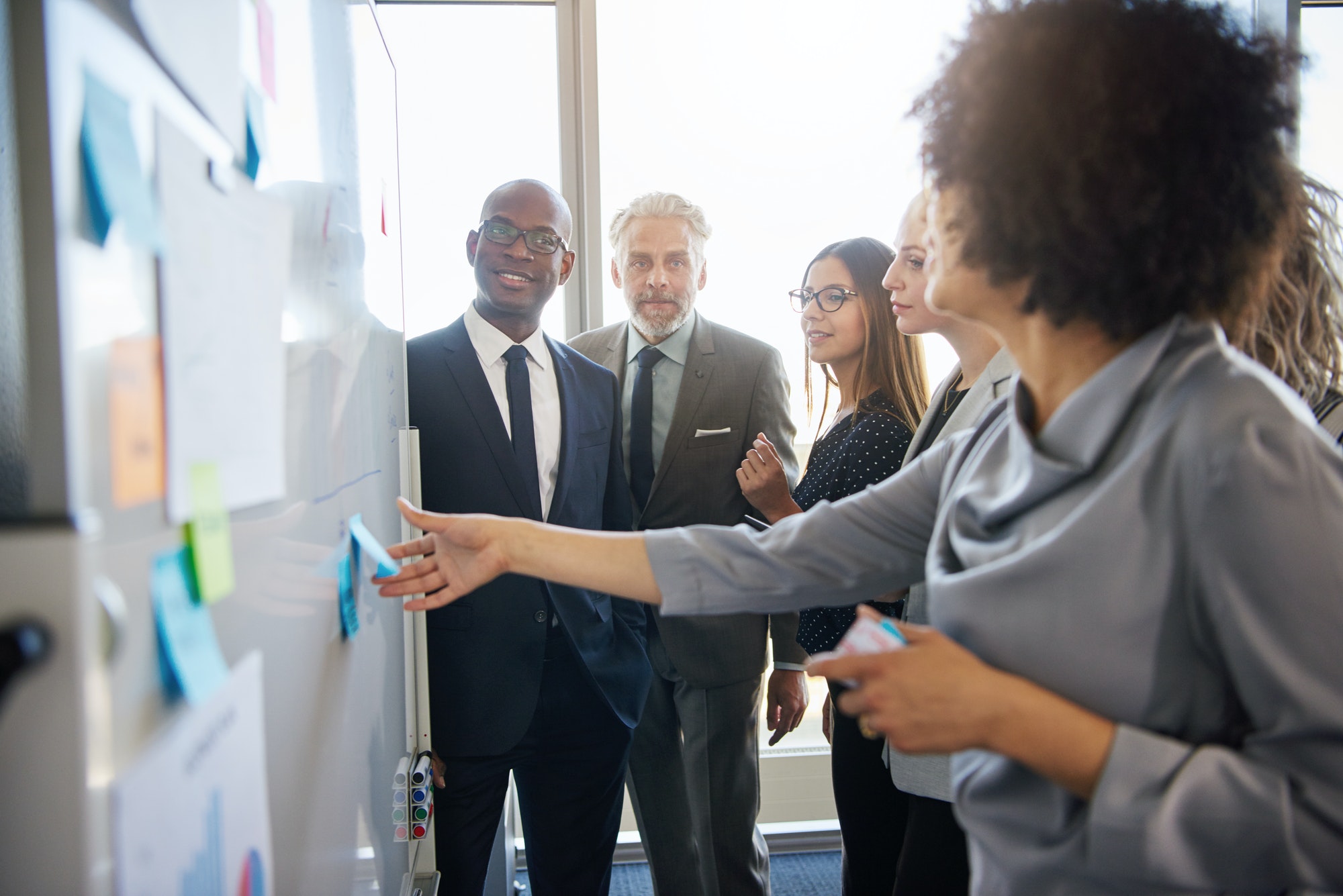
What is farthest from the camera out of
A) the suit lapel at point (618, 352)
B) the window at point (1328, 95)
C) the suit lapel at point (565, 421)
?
the window at point (1328, 95)

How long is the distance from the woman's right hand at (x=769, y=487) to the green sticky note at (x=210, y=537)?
1.26 m

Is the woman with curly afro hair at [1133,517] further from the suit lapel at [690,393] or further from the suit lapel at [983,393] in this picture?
the suit lapel at [690,393]

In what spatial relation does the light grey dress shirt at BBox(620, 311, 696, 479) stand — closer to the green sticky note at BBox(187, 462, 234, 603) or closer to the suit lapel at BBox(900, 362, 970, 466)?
the suit lapel at BBox(900, 362, 970, 466)

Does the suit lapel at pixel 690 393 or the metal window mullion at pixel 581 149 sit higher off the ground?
the metal window mullion at pixel 581 149

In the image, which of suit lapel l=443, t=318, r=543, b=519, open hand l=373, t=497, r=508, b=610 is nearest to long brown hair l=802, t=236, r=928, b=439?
suit lapel l=443, t=318, r=543, b=519

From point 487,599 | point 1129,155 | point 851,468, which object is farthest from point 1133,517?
point 487,599

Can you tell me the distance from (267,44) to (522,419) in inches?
35.3

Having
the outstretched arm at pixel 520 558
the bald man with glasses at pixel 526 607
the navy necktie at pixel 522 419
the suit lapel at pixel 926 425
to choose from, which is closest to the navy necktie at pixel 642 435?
the bald man with glasses at pixel 526 607

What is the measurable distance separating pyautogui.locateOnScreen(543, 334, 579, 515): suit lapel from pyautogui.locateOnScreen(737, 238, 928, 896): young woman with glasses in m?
0.41

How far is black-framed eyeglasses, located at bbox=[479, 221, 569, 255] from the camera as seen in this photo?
Result: 159 centimetres

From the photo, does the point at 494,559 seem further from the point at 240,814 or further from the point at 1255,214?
the point at 1255,214

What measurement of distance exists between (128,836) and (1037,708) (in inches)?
23.2

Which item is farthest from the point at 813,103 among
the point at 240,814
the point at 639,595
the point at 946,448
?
the point at 240,814

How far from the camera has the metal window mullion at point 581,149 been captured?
2275 mm
